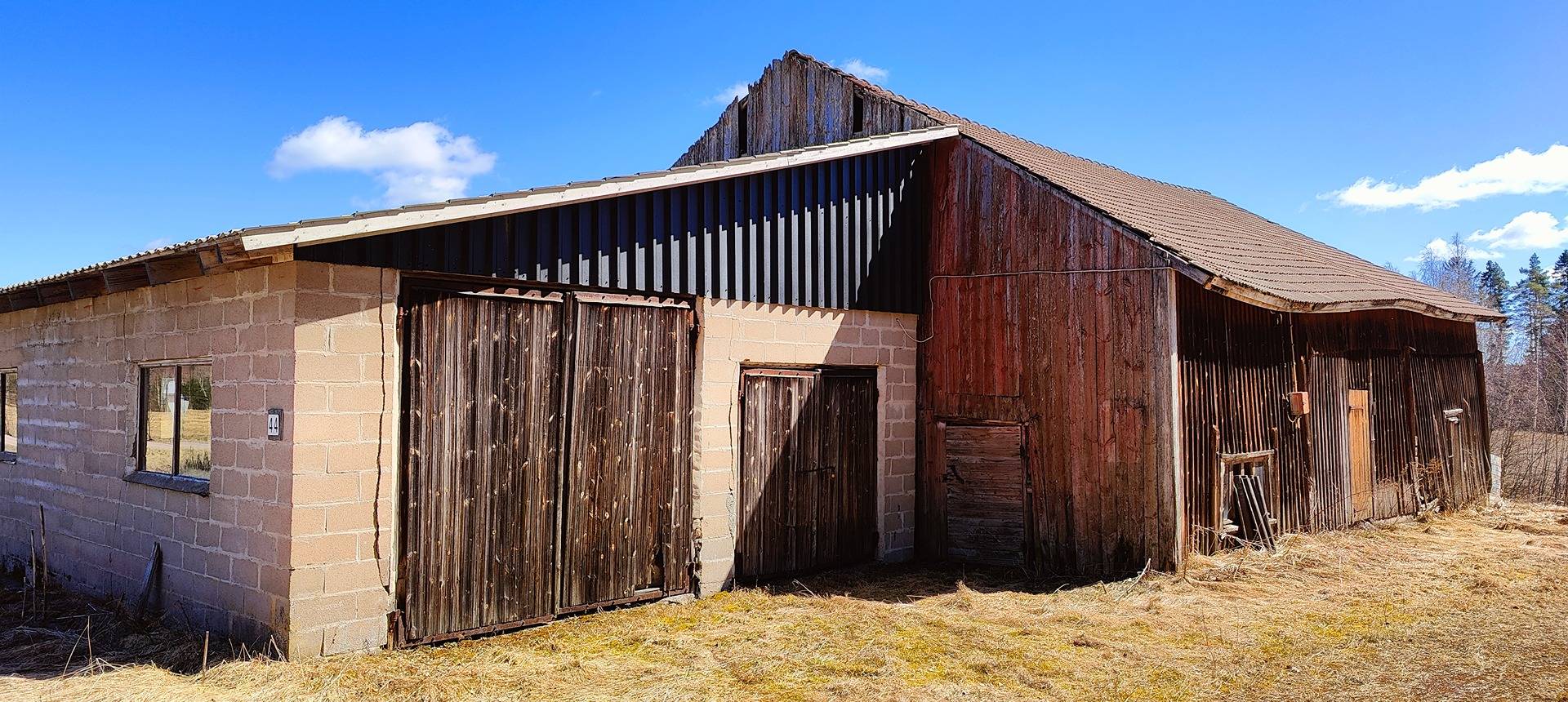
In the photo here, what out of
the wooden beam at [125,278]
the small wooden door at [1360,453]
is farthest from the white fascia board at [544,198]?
the small wooden door at [1360,453]

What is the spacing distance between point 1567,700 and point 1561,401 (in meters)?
33.1

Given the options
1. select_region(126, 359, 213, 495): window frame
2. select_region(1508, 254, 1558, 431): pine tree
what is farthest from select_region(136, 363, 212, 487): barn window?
select_region(1508, 254, 1558, 431): pine tree

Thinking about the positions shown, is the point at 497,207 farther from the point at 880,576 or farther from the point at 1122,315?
the point at 1122,315

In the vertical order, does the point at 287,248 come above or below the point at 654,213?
below

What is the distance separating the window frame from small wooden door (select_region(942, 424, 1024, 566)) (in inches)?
286

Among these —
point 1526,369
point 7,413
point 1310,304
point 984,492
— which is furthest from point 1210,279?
point 1526,369

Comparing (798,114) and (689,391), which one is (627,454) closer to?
(689,391)

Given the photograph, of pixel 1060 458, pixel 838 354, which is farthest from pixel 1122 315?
pixel 838 354

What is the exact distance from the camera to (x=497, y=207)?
278 inches

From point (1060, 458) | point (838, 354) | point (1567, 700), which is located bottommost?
point (1567, 700)

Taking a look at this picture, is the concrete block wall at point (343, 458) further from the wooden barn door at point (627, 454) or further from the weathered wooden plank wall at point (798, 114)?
the weathered wooden plank wall at point (798, 114)

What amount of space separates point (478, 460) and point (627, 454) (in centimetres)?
143

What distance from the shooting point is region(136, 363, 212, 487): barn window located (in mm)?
7512

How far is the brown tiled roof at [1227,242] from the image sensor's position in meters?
10.8
